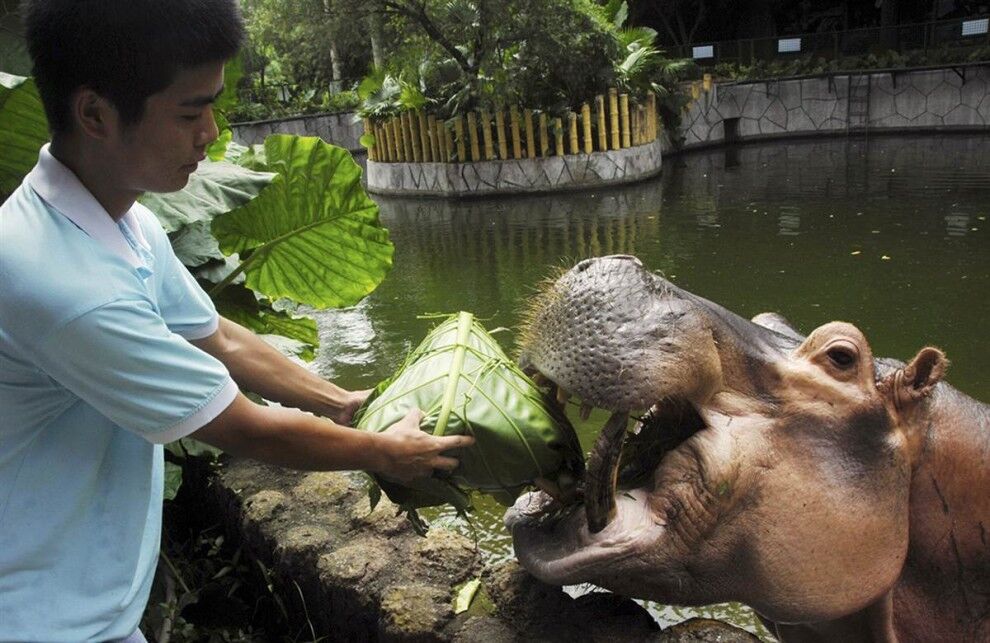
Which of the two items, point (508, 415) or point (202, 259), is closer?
point (508, 415)

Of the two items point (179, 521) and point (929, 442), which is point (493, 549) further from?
point (929, 442)

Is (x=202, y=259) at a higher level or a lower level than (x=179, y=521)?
higher

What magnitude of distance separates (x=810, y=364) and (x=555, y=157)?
37.1 feet

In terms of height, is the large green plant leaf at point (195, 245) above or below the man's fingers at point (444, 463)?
above

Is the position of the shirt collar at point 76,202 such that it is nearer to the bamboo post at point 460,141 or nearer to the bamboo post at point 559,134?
the bamboo post at point 559,134

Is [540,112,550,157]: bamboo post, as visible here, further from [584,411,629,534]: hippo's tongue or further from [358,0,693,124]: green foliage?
[584,411,629,534]: hippo's tongue

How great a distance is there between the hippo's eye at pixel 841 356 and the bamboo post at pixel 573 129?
450 inches

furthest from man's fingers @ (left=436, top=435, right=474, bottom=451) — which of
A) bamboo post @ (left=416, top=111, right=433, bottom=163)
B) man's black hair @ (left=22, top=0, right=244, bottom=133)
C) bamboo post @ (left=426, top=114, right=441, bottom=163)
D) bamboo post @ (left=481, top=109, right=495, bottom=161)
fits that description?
bamboo post @ (left=416, top=111, right=433, bottom=163)

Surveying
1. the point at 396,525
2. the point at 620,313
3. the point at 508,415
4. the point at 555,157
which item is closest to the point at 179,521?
the point at 396,525

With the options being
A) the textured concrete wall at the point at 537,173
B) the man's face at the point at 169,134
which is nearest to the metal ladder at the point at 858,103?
the textured concrete wall at the point at 537,173

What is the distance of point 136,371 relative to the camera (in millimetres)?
1250

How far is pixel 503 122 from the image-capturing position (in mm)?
13180

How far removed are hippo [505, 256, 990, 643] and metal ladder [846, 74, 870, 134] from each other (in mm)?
16918

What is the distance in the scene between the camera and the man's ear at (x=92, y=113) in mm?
1224
